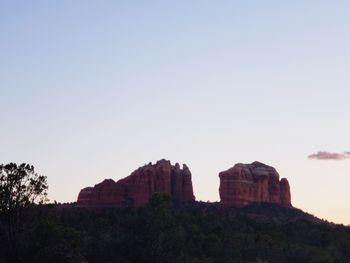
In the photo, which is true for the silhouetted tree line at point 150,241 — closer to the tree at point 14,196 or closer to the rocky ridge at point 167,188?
the tree at point 14,196

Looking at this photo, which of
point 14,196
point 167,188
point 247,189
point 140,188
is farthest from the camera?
point 247,189

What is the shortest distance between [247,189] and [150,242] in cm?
11975

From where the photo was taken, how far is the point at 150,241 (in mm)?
73438

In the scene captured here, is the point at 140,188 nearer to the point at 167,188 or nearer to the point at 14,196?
the point at 167,188

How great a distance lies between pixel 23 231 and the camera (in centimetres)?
5747

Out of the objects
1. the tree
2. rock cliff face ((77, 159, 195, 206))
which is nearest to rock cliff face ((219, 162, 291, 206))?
rock cliff face ((77, 159, 195, 206))

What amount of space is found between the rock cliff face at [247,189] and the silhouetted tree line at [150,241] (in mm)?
75056

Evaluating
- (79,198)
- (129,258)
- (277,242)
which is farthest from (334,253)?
(79,198)

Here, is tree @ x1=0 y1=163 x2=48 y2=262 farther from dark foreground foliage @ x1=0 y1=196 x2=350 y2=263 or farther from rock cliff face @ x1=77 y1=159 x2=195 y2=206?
rock cliff face @ x1=77 y1=159 x2=195 y2=206

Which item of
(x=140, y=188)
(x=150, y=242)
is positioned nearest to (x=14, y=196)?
(x=150, y=242)

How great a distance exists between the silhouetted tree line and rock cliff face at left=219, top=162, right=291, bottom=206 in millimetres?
75056

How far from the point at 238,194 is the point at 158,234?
11539 centimetres

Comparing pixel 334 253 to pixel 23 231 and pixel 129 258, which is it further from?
pixel 23 231

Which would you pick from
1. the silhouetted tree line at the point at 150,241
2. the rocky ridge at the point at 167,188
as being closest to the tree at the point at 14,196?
the silhouetted tree line at the point at 150,241
